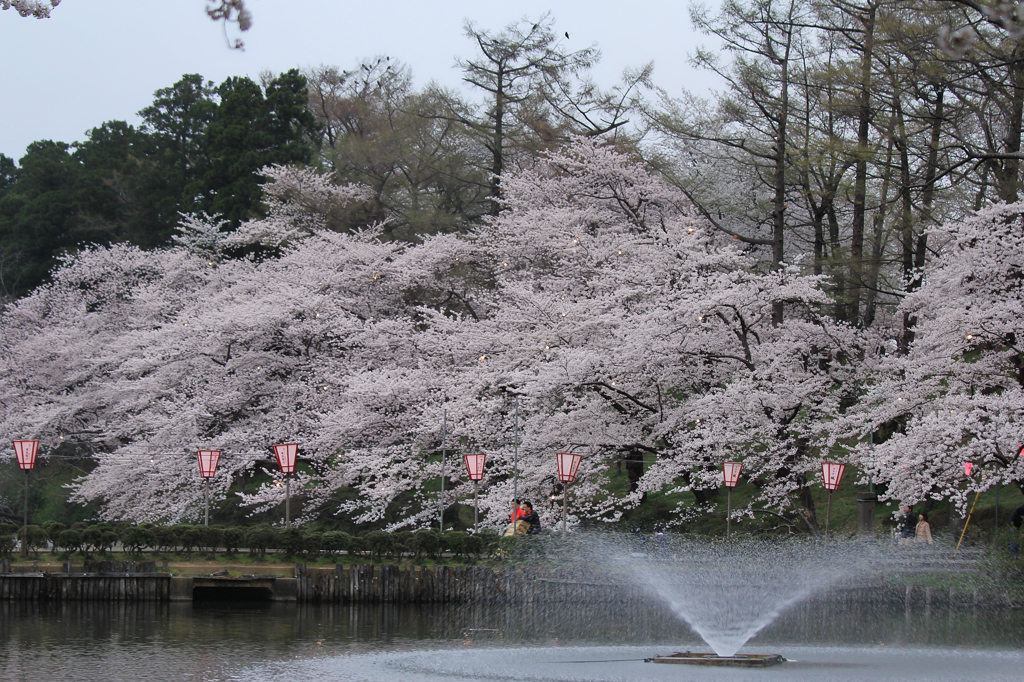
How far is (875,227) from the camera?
29438 millimetres

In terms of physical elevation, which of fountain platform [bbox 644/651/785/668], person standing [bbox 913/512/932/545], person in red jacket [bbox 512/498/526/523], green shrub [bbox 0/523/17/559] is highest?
person in red jacket [bbox 512/498/526/523]

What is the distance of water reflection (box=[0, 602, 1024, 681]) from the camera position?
13125mm

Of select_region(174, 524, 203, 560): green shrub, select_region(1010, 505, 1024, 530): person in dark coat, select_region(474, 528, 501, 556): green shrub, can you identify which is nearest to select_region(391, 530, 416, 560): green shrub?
select_region(474, 528, 501, 556): green shrub

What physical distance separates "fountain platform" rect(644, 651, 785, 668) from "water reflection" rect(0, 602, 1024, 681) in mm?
2187

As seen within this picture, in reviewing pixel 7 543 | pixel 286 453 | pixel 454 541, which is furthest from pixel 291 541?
pixel 7 543

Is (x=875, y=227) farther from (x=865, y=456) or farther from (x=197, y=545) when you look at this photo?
(x=197, y=545)

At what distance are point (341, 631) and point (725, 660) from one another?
6705 millimetres

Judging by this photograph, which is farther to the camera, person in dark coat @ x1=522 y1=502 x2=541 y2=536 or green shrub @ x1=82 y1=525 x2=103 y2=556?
green shrub @ x1=82 y1=525 x2=103 y2=556

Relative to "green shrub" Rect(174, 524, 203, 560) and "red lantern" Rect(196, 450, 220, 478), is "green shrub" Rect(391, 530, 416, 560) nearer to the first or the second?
"green shrub" Rect(174, 524, 203, 560)

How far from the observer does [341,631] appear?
1633 cm

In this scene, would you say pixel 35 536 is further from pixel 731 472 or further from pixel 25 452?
pixel 731 472

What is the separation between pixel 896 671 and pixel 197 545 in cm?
1596

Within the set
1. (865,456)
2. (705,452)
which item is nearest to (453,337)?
(705,452)

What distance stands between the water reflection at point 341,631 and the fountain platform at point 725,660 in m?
2.19
